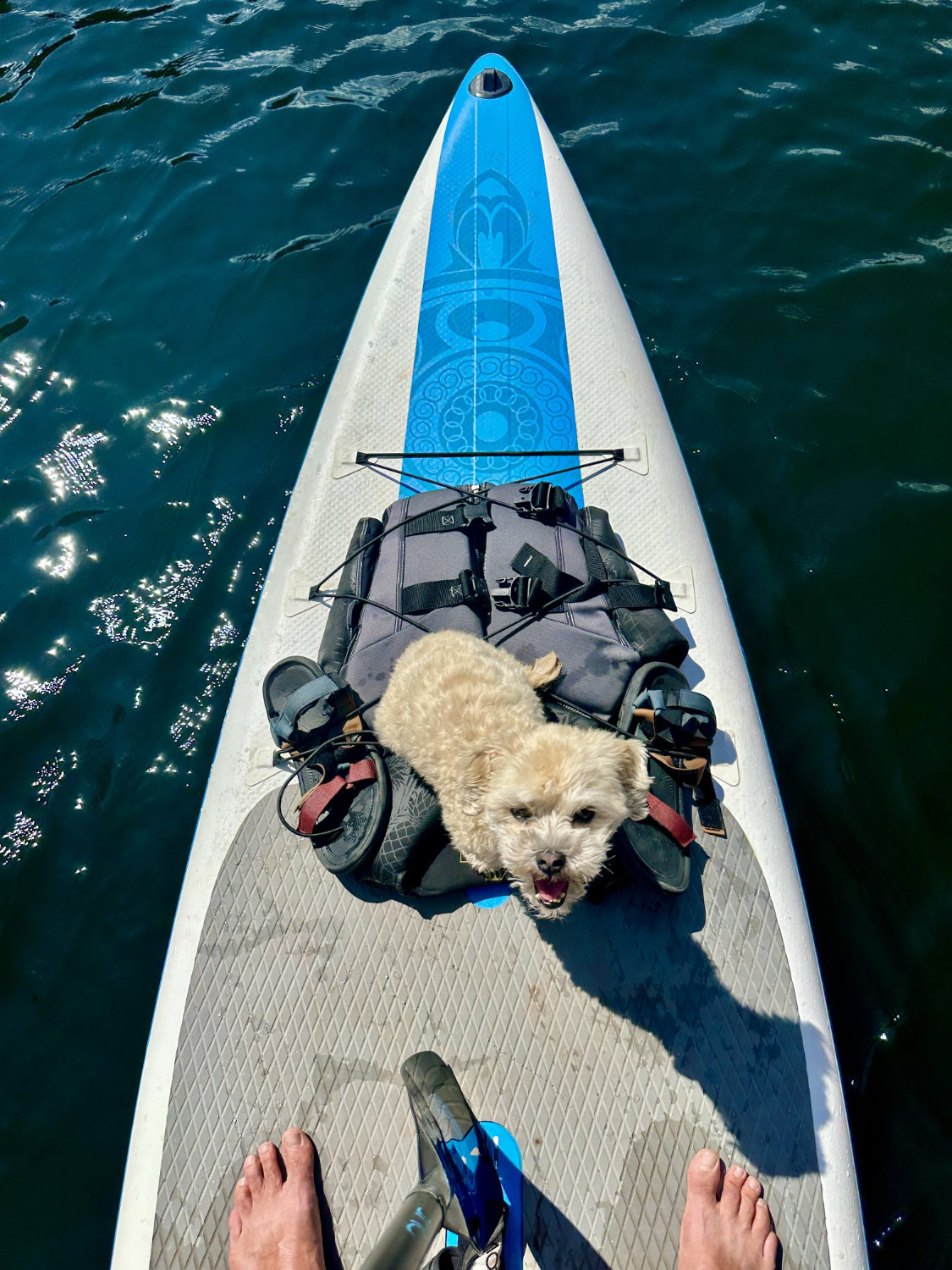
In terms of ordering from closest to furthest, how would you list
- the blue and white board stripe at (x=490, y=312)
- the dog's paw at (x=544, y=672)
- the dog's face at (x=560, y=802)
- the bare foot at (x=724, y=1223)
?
the dog's face at (x=560, y=802) → the bare foot at (x=724, y=1223) → the dog's paw at (x=544, y=672) → the blue and white board stripe at (x=490, y=312)

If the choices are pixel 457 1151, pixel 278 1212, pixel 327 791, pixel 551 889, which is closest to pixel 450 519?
A: pixel 327 791

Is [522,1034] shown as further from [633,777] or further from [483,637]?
[483,637]

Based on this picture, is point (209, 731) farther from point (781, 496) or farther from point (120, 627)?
point (781, 496)

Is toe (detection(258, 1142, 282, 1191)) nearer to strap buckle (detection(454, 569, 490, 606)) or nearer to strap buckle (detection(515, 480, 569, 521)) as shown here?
strap buckle (detection(454, 569, 490, 606))

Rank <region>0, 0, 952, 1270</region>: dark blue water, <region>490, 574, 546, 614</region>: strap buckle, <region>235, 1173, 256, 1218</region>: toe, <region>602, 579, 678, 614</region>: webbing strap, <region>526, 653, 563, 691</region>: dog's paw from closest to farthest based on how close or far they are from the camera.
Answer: <region>235, 1173, 256, 1218</region>: toe
<region>526, 653, 563, 691</region>: dog's paw
<region>490, 574, 546, 614</region>: strap buckle
<region>602, 579, 678, 614</region>: webbing strap
<region>0, 0, 952, 1270</region>: dark blue water

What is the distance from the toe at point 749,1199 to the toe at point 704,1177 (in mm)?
86

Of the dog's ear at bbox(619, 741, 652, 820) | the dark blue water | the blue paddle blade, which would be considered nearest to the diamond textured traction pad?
the blue paddle blade

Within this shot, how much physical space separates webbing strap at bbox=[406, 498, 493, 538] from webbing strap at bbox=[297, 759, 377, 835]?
1.21 metres

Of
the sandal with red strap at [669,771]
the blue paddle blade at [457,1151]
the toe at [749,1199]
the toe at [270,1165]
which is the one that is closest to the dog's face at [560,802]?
the sandal with red strap at [669,771]

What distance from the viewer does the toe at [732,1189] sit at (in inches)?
108

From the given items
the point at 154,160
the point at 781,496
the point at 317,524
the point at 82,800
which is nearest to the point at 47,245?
the point at 154,160

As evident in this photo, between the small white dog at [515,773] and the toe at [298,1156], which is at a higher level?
the small white dog at [515,773]

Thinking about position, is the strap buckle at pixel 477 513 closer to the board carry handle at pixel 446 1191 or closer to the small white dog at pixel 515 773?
the small white dog at pixel 515 773

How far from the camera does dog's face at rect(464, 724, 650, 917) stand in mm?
2371
